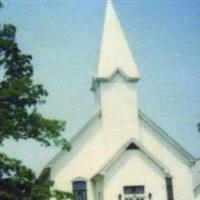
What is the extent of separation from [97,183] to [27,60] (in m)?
15.0

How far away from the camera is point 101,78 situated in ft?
131

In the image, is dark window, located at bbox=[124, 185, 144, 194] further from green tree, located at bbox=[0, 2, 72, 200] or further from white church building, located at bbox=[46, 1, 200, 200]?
green tree, located at bbox=[0, 2, 72, 200]

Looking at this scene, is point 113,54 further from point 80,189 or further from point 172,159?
point 80,189

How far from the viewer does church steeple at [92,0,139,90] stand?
40.2 metres

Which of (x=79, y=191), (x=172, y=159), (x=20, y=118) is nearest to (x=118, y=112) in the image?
(x=172, y=159)

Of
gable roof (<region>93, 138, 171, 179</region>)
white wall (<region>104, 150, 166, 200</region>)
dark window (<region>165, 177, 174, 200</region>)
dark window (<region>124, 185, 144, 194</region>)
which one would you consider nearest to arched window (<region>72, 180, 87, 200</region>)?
gable roof (<region>93, 138, 171, 179</region>)

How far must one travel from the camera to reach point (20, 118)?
23.7m

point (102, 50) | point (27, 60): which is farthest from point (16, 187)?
point (102, 50)

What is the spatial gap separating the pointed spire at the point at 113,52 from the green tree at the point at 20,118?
16423 mm

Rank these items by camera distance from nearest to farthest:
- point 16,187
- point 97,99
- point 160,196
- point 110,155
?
1. point 16,187
2. point 160,196
3. point 110,155
4. point 97,99

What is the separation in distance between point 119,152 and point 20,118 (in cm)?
1334

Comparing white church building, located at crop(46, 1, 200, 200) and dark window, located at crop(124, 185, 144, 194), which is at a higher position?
white church building, located at crop(46, 1, 200, 200)

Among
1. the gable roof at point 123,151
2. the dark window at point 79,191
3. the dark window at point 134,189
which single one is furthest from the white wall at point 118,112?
the dark window at point 134,189

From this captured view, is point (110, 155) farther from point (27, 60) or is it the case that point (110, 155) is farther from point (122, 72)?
point (27, 60)
